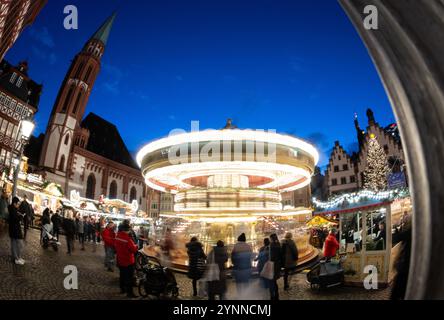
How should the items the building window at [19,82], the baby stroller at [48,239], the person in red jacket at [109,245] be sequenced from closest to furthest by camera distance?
the person in red jacket at [109,245] → the baby stroller at [48,239] → the building window at [19,82]

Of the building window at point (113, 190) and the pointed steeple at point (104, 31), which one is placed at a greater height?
the pointed steeple at point (104, 31)

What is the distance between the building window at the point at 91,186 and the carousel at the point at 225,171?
133 ft

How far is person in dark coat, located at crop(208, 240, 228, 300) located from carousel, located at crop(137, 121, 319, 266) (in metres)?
3.18

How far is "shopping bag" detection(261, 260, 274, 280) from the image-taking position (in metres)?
5.66

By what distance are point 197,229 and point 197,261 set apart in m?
4.57

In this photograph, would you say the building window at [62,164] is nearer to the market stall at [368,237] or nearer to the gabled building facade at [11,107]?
the gabled building facade at [11,107]

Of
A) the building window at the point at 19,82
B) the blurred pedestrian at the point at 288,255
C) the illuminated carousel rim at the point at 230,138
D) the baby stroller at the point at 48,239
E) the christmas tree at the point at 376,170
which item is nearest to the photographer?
the blurred pedestrian at the point at 288,255

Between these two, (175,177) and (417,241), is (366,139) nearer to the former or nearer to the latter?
(175,177)

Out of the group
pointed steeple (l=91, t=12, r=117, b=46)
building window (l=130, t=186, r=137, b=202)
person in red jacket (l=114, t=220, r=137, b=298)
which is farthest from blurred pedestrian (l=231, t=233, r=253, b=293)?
pointed steeple (l=91, t=12, r=117, b=46)

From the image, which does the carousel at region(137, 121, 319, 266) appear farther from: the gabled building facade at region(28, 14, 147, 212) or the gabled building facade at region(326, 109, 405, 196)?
the gabled building facade at region(28, 14, 147, 212)

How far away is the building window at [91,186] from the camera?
46859 millimetres

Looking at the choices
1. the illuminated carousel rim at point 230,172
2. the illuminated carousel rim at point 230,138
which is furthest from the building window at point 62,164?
the illuminated carousel rim at point 230,138
